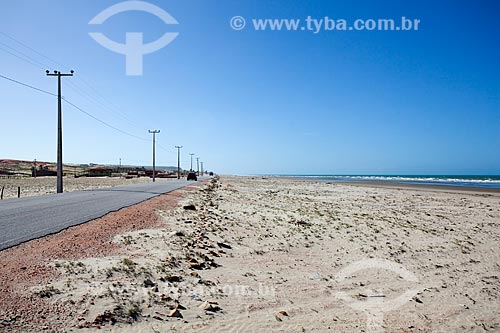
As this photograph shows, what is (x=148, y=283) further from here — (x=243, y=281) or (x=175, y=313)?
(x=243, y=281)

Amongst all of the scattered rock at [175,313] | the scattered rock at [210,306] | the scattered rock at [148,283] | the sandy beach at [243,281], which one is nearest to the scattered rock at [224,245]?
the sandy beach at [243,281]

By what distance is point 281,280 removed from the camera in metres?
7.61

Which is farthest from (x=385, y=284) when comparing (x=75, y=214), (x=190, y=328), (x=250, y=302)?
(x=75, y=214)

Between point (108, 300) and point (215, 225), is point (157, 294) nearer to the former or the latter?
point (108, 300)

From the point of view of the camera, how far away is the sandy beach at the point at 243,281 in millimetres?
5334

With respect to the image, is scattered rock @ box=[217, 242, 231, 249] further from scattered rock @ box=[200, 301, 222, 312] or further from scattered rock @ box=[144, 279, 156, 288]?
scattered rock @ box=[200, 301, 222, 312]

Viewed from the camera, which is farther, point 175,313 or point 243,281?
point 243,281

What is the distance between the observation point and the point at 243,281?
730 centimetres

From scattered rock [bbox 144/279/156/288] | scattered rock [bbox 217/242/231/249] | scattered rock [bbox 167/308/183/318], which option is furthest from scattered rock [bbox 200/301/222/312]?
scattered rock [bbox 217/242/231/249]

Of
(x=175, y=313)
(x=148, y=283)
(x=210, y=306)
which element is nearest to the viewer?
(x=175, y=313)

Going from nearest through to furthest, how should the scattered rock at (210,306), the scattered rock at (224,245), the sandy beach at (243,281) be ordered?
the sandy beach at (243,281), the scattered rock at (210,306), the scattered rock at (224,245)

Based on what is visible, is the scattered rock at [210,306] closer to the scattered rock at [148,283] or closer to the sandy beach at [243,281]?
the sandy beach at [243,281]

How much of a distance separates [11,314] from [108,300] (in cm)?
129

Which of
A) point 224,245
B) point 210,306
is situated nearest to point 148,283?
point 210,306
